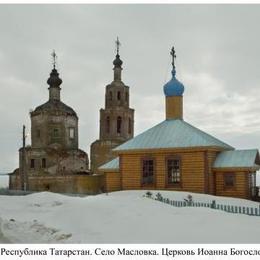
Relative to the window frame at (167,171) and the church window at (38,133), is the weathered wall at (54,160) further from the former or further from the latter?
the window frame at (167,171)

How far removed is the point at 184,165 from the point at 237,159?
2994 mm

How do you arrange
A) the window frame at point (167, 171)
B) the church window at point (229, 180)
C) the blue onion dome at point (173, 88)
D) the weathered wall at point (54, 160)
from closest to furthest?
the church window at point (229, 180)
the window frame at point (167, 171)
the blue onion dome at point (173, 88)
the weathered wall at point (54, 160)

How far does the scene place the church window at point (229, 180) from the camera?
26553 mm

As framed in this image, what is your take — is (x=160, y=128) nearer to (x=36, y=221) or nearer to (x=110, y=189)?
(x=110, y=189)

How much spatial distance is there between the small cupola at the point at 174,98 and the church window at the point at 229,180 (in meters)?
5.90

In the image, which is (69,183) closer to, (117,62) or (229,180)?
(229,180)

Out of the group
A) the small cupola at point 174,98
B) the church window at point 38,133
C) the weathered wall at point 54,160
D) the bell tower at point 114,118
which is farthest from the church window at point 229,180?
the church window at point 38,133

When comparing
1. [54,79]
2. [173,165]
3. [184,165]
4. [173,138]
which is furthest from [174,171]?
[54,79]

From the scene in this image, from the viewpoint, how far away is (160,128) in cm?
2989

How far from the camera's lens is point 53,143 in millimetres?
50094

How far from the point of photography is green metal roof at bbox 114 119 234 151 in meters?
27.0

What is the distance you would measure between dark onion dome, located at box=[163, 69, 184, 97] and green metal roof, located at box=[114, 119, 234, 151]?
206cm

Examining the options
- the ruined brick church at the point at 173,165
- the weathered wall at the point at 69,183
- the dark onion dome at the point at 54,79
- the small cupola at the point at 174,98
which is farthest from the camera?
the dark onion dome at the point at 54,79

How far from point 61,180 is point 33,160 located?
38.2 feet
